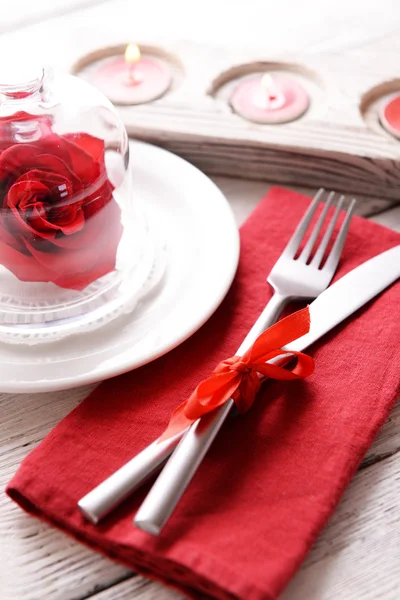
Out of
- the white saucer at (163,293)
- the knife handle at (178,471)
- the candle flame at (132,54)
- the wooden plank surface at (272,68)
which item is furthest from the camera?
the candle flame at (132,54)

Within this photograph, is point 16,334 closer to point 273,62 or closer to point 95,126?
point 95,126

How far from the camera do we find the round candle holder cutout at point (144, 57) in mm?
963

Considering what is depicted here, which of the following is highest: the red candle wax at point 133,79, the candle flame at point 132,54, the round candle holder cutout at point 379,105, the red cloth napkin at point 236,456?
the candle flame at point 132,54

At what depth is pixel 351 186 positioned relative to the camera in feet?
2.90

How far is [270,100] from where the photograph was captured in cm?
92

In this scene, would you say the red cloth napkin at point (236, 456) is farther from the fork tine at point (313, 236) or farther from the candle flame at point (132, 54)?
the candle flame at point (132, 54)

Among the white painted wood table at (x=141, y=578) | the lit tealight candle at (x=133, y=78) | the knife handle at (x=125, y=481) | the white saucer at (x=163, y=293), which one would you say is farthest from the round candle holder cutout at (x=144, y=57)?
the knife handle at (x=125, y=481)

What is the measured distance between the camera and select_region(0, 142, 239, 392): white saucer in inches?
25.3

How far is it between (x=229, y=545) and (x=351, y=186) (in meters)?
0.51

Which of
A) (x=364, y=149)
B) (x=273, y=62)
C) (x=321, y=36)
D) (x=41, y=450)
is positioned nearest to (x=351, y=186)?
(x=364, y=149)

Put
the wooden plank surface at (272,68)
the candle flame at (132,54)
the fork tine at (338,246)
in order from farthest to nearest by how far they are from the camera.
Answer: the candle flame at (132,54), the wooden plank surface at (272,68), the fork tine at (338,246)

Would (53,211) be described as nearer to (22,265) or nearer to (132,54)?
(22,265)

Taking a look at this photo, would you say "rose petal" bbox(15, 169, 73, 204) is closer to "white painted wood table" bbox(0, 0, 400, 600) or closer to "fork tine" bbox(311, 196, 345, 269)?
"white painted wood table" bbox(0, 0, 400, 600)

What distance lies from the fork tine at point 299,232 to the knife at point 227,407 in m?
0.08
